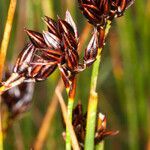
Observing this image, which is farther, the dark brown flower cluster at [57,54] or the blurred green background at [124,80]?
the blurred green background at [124,80]

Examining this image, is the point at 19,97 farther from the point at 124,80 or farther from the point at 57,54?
the point at 124,80

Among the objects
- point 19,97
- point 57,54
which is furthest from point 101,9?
point 19,97

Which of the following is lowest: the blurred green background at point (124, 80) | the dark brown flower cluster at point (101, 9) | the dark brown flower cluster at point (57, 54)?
the blurred green background at point (124, 80)

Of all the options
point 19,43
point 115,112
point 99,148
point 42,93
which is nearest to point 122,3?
point 99,148

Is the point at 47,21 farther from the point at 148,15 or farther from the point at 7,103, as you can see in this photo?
the point at 148,15

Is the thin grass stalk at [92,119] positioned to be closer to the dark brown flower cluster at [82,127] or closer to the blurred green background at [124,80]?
the dark brown flower cluster at [82,127]

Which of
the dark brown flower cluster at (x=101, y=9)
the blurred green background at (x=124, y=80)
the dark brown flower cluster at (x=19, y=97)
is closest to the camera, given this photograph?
the dark brown flower cluster at (x=101, y=9)

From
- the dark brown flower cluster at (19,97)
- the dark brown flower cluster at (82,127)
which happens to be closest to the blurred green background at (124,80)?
the dark brown flower cluster at (19,97)
